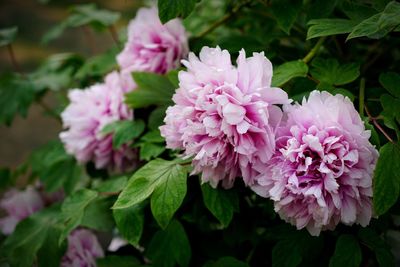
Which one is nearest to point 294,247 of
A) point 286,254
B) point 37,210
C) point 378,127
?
point 286,254

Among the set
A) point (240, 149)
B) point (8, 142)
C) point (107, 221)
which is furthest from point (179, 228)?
point (8, 142)

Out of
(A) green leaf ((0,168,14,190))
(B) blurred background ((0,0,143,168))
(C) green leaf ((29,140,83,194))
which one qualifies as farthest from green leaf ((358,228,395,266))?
(B) blurred background ((0,0,143,168))

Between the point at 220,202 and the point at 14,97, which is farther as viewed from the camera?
the point at 14,97

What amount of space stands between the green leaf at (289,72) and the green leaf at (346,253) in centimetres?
25

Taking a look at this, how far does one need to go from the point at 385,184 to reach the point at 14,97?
91 centimetres

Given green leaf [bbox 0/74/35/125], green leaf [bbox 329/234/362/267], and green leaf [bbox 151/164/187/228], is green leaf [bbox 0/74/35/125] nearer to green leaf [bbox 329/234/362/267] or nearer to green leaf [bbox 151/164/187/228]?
green leaf [bbox 151/164/187/228]

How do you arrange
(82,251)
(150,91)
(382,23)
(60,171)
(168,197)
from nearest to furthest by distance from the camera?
(382,23) < (168,197) < (150,91) < (82,251) < (60,171)

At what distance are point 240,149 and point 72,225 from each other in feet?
1.13

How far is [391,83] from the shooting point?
0.76 meters

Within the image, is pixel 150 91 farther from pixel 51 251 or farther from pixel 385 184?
pixel 385 184

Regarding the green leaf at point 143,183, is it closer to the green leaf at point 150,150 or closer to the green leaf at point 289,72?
the green leaf at point 150,150

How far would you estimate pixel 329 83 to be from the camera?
0.78m

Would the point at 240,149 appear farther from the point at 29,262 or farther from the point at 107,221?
the point at 29,262

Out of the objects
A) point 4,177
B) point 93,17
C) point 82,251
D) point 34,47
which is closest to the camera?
point 82,251
